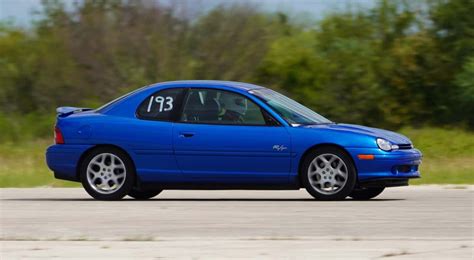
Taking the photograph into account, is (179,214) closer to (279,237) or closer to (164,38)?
(279,237)

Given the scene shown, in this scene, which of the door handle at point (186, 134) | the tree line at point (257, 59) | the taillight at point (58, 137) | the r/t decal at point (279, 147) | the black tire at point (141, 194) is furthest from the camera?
the tree line at point (257, 59)

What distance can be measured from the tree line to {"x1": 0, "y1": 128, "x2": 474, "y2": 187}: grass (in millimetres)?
1608

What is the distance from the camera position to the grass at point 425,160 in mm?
17406

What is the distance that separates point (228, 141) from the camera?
13.4 m

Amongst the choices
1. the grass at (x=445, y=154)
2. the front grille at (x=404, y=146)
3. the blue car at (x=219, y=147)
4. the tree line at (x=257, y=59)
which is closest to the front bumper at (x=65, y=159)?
the blue car at (x=219, y=147)

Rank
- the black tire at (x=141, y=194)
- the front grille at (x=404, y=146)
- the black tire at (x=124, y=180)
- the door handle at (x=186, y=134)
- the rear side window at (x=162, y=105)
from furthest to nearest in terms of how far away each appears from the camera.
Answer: the black tire at (x=141, y=194) < the rear side window at (x=162, y=105) < the black tire at (x=124, y=180) < the door handle at (x=186, y=134) < the front grille at (x=404, y=146)

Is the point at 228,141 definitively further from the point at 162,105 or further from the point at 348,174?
the point at 348,174

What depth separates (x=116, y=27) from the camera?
29.8 meters

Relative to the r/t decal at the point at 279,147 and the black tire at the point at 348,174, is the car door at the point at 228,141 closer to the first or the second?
the r/t decal at the point at 279,147

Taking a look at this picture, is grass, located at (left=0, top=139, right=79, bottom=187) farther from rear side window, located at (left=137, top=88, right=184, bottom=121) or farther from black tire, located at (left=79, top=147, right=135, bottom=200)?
rear side window, located at (left=137, top=88, right=184, bottom=121)

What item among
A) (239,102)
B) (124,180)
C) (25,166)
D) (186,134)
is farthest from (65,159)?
(25,166)

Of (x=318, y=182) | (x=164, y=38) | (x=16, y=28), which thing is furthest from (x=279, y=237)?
(x=16, y=28)

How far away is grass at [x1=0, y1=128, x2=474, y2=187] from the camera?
685 inches

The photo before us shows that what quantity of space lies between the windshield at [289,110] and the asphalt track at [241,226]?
35.1 inches
